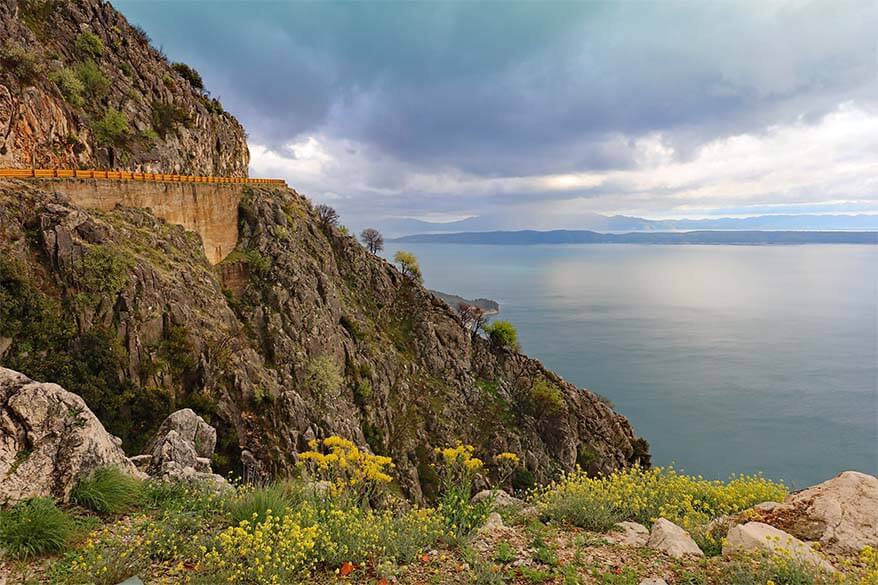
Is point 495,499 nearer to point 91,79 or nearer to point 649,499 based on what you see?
point 649,499

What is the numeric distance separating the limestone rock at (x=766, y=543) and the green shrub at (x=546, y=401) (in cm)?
3559

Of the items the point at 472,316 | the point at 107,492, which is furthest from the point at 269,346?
the point at 472,316

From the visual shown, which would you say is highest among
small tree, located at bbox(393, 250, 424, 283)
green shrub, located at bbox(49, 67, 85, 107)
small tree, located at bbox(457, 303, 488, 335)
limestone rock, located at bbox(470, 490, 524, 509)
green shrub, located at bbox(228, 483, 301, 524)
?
green shrub, located at bbox(49, 67, 85, 107)

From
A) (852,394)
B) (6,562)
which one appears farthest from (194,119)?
(852,394)

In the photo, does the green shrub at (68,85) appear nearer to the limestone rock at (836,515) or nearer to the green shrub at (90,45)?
the green shrub at (90,45)

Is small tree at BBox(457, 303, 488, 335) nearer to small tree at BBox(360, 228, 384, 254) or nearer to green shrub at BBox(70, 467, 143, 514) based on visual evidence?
small tree at BBox(360, 228, 384, 254)

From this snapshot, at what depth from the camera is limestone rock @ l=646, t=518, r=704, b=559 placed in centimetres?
599

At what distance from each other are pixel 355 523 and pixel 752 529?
5.94 meters

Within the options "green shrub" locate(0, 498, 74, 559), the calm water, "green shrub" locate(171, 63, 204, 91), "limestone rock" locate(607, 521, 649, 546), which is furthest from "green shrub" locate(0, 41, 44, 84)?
the calm water

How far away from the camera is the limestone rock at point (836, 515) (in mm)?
6166

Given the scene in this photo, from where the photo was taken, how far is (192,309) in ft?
65.8

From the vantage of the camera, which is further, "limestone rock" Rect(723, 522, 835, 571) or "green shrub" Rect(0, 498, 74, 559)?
"limestone rock" Rect(723, 522, 835, 571)

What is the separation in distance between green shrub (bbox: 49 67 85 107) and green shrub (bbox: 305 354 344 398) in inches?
914

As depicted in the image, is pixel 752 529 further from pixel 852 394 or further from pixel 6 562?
pixel 852 394
